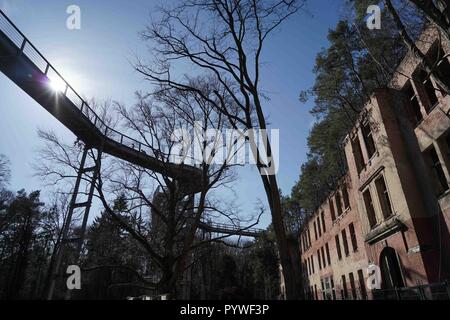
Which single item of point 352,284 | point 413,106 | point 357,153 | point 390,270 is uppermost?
point 357,153

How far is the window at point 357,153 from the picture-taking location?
19.0 meters

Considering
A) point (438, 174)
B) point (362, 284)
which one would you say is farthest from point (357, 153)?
point (362, 284)

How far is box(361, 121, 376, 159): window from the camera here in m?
17.2

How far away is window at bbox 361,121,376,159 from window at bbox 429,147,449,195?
4.03m

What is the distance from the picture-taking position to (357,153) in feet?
63.0

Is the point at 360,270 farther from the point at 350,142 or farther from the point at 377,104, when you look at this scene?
the point at 377,104

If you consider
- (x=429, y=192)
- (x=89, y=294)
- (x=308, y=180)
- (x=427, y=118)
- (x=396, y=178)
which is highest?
(x=308, y=180)

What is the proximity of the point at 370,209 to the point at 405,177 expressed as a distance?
4.66 metres

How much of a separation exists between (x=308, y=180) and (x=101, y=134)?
23.6 metres

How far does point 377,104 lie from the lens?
15.5 meters

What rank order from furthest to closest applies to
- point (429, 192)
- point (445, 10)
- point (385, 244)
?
1. point (385, 244)
2. point (429, 192)
3. point (445, 10)

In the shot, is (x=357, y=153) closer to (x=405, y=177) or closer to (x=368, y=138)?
(x=368, y=138)

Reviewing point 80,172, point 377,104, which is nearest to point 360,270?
point 377,104

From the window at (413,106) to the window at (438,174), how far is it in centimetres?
178
